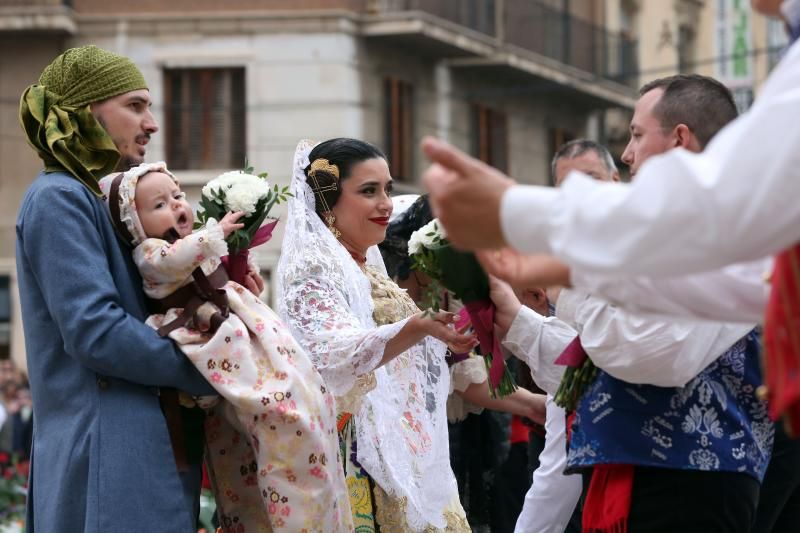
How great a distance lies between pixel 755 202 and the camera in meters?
2.67

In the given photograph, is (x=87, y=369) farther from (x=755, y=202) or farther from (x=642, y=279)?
(x=755, y=202)

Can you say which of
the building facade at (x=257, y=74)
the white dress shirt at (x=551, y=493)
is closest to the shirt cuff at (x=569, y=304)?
the white dress shirt at (x=551, y=493)

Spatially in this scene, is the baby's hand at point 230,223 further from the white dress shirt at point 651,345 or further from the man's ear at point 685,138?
the man's ear at point 685,138

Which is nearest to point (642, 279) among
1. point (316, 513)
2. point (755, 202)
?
point (755, 202)

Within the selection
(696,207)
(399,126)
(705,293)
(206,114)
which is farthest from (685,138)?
(399,126)

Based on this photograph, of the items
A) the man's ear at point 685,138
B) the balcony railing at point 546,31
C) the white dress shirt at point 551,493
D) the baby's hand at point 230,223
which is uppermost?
the balcony railing at point 546,31

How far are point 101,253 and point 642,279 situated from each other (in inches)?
84.3

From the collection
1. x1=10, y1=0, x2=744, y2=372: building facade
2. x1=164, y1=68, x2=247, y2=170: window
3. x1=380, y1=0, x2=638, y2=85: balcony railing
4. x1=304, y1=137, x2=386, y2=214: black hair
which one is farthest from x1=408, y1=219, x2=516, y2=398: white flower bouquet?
x1=380, y1=0, x2=638, y2=85: balcony railing

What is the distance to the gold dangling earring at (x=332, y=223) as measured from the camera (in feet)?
20.1

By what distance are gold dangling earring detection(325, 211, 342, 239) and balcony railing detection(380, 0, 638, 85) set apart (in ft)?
65.6

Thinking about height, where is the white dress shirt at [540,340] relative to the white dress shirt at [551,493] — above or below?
A: above

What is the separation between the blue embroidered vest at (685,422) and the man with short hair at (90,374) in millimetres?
1175

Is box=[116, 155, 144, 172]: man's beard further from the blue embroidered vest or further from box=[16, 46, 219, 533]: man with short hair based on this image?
the blue embroidered vest

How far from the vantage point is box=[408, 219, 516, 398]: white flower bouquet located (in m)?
4.90
